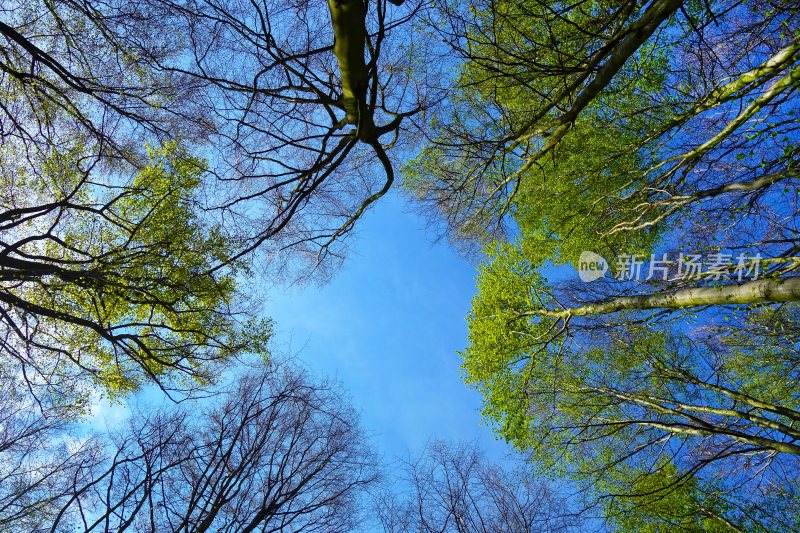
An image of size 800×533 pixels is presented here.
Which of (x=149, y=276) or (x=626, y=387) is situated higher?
(x=149, y=276)

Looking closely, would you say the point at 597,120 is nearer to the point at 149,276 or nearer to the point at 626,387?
the point at 626,387

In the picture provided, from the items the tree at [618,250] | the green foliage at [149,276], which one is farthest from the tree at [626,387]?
the green foliage at [149,276]

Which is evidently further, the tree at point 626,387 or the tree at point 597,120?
the tree at point 626,387

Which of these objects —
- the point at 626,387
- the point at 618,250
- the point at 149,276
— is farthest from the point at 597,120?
the point at 149,276

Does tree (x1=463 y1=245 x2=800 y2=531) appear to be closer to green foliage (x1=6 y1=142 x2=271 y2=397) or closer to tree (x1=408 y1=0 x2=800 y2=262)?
tree (x1=408 y1=0 x2=800 y2=262)

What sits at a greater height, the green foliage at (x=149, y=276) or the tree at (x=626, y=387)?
the green foliage at (x=149, y=276)

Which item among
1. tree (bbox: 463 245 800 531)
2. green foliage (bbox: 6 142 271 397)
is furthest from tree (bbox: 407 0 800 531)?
green foliage (bbox: 6 142 271 397)

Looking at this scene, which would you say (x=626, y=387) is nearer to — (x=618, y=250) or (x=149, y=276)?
(x=618, y=250)

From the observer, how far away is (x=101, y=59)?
5.44 metres

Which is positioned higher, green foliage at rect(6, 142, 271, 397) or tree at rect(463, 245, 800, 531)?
green foliage at rect(6, 142, 271, 397)

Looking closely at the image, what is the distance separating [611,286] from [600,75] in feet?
17.8

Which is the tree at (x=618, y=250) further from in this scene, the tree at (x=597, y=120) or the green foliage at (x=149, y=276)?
the green foliage at (x=149, y=276)

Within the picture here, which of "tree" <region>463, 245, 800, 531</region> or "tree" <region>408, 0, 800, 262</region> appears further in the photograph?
"tree" <region>463, 245, 800, 531</region>

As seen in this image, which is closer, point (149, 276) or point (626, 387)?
point (149, 276)
